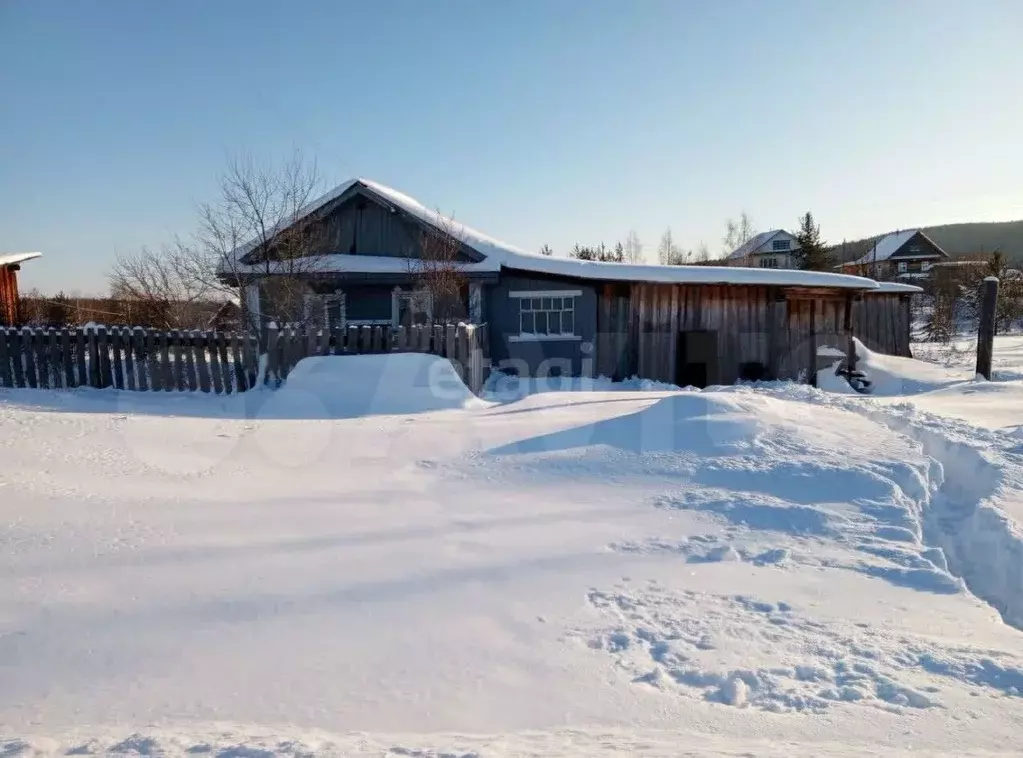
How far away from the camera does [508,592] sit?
11.3ft

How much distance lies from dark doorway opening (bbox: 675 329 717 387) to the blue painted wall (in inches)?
84.2

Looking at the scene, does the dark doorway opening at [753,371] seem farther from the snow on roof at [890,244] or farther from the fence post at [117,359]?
the snow on roof at [890,244]

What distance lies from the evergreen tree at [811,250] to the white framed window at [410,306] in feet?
88.7

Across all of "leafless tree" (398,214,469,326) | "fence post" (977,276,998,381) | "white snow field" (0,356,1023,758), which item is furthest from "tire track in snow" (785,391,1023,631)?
"leafless tree" (398,214,469,326)

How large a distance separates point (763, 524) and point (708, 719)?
250cm

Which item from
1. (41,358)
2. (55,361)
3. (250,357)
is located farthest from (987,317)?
(41,358)

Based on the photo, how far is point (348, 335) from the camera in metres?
10.2

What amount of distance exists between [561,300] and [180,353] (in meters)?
8.37

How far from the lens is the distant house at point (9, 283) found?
63.5 feet

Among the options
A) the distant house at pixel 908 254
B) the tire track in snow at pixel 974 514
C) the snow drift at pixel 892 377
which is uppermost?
the distant house at pixel 908 254

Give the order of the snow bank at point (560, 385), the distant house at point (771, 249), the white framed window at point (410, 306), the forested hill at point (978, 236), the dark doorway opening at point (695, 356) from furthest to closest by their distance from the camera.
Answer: the forested hill at point (978, 236)
the distant house at point (771, 249)
the white framed window at point (410, 306)
the dark doorway opening at point (695, 356)
the snow bank at point (560, 385)

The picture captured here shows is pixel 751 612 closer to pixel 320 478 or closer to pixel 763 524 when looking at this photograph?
pixel 763 524

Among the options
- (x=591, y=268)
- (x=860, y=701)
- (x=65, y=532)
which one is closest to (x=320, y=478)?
(x=65, y=532)

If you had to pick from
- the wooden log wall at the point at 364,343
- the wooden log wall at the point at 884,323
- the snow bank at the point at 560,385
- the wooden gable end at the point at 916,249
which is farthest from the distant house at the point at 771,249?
the wooden log wall at the point at 364,343
